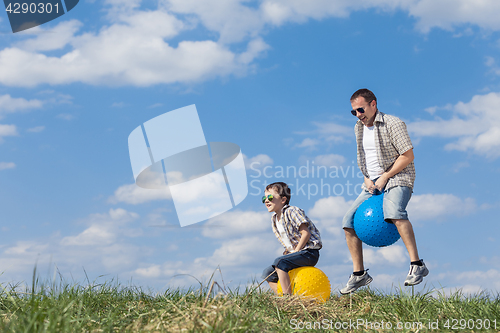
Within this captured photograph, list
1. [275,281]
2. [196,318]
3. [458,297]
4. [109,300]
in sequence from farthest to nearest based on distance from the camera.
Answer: [275,281] < [458,297] < [109,300] < [196,318]

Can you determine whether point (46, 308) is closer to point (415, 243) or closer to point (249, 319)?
point (249, 319)

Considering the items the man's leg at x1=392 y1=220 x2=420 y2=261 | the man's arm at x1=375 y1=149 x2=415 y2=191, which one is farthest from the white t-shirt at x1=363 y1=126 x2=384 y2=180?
the man's leg at x1=392 y1=220 x2=420 y2=261

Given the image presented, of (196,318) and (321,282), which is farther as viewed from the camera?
(321,282)

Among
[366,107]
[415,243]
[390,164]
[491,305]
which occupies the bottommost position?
[491,305]

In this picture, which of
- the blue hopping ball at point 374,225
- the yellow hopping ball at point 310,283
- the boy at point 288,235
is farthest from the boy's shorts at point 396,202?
the yellow hopping ball at point 310,283

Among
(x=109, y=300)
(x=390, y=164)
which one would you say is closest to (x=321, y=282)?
(x=390, y=164)

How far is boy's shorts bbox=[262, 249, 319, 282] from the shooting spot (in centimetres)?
717

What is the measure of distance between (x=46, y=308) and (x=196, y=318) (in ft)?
4.90

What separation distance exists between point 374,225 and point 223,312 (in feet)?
10.9

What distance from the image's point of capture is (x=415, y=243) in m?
6.67

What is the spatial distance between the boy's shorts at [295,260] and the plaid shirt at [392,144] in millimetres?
1426

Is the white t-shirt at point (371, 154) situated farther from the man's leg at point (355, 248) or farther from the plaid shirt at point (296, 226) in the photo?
the plaid shirt at point (296, 226)

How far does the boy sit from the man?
0.62 metres

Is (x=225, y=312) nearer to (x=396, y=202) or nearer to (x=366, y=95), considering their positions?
(x=396, y=202)
